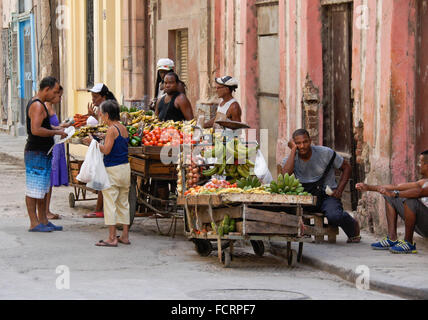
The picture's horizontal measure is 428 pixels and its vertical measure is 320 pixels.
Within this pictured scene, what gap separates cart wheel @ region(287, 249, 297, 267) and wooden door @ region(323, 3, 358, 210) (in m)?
3.17

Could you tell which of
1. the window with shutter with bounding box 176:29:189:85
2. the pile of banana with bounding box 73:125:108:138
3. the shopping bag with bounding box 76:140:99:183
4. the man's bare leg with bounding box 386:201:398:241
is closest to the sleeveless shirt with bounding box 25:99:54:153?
the pile of banana with bounding box 73:125:108:138

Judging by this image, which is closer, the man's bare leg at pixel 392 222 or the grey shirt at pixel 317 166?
the man's bare leg at pixel 392 222

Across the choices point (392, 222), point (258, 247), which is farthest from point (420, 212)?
point (258, 247)

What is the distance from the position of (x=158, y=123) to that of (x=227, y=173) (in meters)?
1.81

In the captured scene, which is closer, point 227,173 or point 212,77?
point 227,173

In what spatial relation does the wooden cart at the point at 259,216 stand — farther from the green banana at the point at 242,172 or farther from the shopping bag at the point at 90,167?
the shopping bag at the point at 90,167

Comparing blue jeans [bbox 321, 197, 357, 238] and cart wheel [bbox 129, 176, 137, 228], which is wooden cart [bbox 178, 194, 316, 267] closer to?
blue jeans [bbox 321, 197, 357, 238]

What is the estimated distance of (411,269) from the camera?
9.32 meters

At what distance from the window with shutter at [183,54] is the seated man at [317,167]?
28.8ft

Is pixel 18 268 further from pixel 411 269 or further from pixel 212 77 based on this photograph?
pixel 212 77

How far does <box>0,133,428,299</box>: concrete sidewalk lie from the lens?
28.3ft

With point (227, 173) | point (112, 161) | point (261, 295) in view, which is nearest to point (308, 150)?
point (227, 173)

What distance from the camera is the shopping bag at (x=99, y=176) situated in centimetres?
1088

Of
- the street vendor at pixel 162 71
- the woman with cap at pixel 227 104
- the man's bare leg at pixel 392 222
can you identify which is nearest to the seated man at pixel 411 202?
the man's bare leg at pixel 392 222
